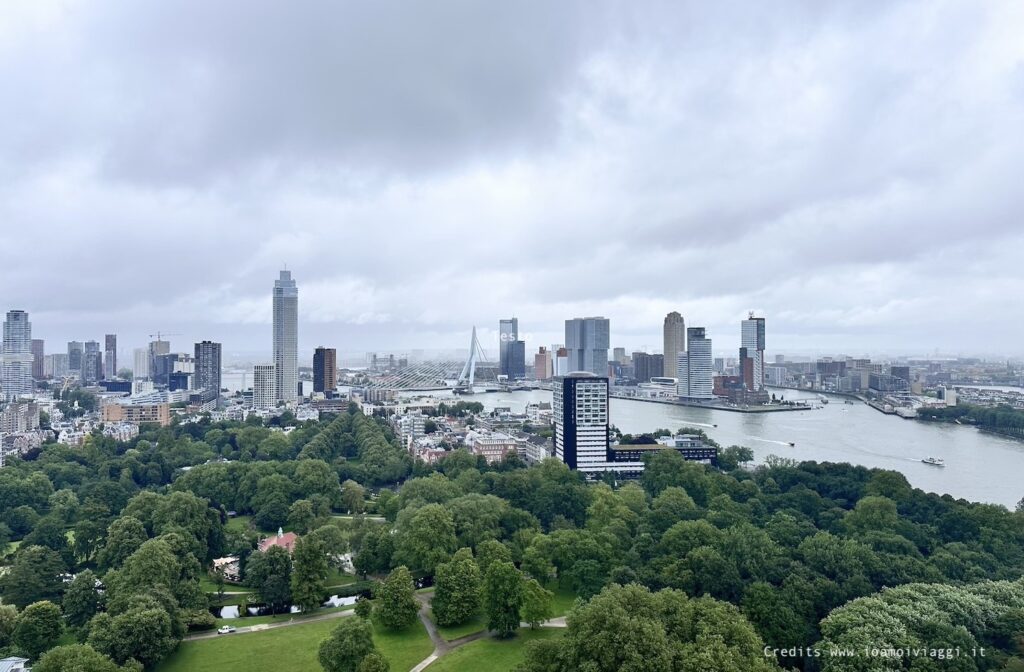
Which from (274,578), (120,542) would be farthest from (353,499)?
(274,578)

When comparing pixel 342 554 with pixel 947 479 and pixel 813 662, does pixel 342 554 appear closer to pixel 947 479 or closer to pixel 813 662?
pixel 813 662

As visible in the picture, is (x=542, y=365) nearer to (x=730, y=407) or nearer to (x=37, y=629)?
(x=730, y=407)

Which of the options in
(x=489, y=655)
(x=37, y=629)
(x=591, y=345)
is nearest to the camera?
(x=37, y=629)

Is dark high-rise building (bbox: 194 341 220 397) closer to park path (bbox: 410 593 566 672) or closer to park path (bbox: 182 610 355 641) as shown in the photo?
park path (bbox: 182 610 355 641)

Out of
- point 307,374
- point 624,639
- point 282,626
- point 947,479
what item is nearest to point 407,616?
point 282,626

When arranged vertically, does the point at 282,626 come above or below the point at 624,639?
below

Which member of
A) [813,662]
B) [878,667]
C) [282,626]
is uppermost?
[878,667]

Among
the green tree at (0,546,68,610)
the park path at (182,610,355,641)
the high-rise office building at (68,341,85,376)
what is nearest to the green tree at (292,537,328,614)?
the park path at (182,610,355,641)
